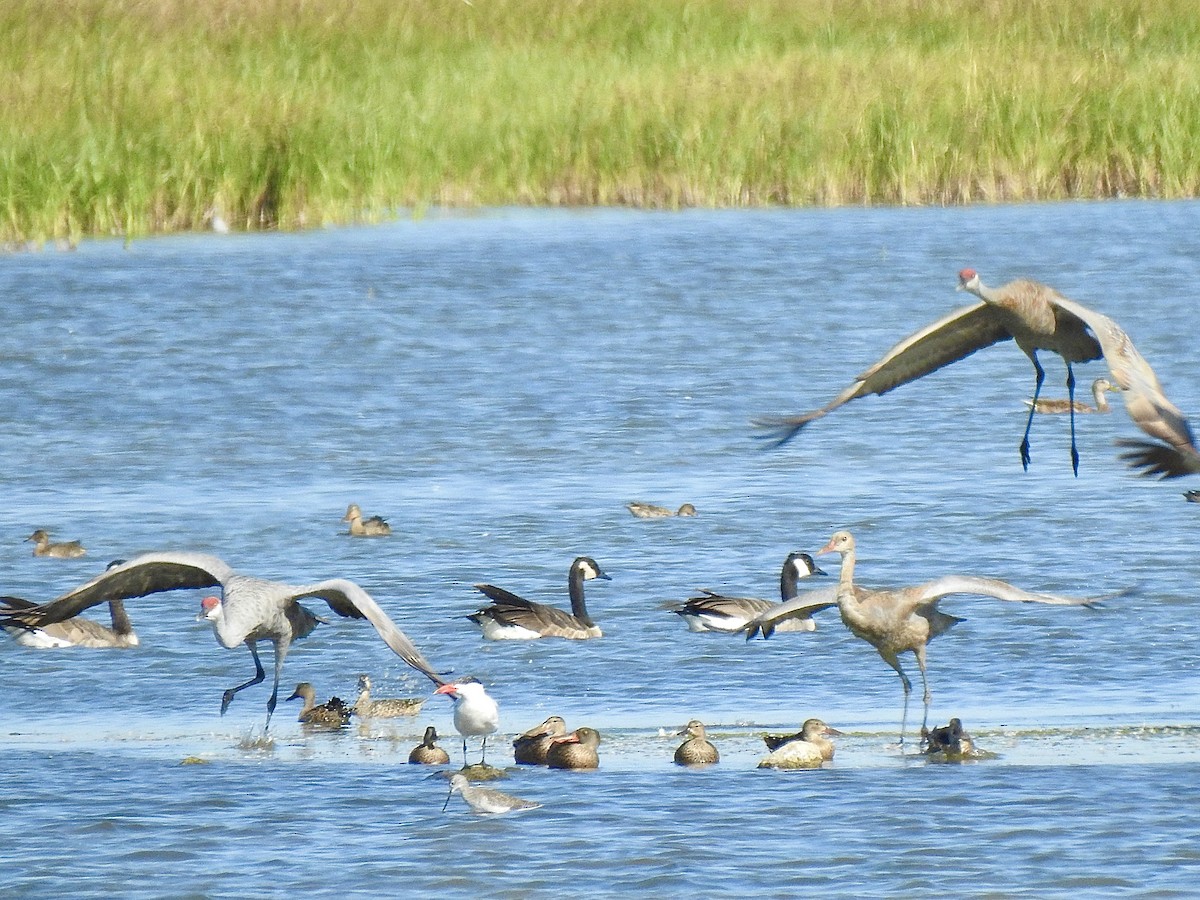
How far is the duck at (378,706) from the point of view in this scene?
9305 mm

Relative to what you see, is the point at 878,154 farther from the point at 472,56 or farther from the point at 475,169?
the point at 472,56

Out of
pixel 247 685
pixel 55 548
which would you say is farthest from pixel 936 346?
Answer: pixel 55 548

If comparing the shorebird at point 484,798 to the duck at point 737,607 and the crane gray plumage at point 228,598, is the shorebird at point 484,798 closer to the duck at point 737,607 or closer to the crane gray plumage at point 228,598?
the crane gray plumage at point 228,598

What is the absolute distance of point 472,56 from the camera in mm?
27656

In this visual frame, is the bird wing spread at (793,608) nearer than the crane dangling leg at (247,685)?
Yes

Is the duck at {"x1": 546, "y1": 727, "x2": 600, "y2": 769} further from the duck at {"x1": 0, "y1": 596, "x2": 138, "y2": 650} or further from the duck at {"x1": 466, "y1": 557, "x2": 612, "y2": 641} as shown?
the duck at {"x1": 0, "y1": 596, "x2": 138, "y2": 650}

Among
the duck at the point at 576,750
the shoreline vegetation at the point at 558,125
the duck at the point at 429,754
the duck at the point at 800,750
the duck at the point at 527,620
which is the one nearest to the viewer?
the duck at the point at 800,750

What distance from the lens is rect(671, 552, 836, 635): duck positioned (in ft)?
32.7

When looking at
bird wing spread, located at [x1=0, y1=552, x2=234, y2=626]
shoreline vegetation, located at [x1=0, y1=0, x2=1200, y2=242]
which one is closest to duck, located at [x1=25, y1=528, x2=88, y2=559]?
bird wing spread, located at [x1=0, y1=552, x2=234, y2=626]

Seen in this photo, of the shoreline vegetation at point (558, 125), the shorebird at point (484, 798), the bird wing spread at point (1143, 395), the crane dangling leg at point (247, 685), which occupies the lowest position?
the shorebird at point (484, 798)

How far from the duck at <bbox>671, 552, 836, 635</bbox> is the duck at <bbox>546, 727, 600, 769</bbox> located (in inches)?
55.9

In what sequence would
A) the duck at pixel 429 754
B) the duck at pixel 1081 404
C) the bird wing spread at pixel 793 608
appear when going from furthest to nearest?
the duck at pixel 1081 404 → the bird wing spread at pixel 793 608 → the duck at pixel 429 754

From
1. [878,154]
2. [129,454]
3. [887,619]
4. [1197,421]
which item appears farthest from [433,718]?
[878,154]

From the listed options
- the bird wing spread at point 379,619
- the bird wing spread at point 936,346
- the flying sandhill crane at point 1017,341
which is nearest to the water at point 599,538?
the bird wing spread at point 379,619
